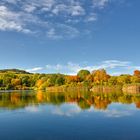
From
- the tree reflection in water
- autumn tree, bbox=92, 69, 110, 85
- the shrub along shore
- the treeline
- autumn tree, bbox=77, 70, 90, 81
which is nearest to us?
the tree reflection in water

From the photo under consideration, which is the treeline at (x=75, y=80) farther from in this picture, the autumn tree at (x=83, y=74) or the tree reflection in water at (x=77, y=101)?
the tree reflection in water at (x=77, y=101)

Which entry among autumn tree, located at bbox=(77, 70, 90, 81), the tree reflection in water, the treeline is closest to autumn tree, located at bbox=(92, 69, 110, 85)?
the treeline

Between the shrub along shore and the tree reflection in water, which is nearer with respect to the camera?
the tree reflection in water

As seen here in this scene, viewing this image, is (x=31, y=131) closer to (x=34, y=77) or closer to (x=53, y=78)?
(x=53, y=78)

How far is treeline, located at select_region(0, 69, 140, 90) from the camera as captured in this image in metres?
81.8

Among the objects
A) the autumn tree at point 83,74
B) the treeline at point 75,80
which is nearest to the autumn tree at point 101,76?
the treeline at point 75,80

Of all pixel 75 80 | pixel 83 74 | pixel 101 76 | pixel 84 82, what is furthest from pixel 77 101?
pixel 83 74

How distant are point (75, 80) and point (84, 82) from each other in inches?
592

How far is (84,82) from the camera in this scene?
88.4m

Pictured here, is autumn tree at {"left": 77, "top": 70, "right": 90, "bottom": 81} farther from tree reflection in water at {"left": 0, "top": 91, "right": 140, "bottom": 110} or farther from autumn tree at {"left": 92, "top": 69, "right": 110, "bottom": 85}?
tree reflection in water at {"left": 0, "top": 91, "right": 140, "bottom": 110}

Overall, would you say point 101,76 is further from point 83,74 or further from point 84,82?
point 83,74

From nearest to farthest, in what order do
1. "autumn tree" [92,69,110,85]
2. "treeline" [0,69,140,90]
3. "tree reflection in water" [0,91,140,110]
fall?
"tree reflection in water" [0,91,140,110] → "treeline" [0,69,140,90] → "autumn tree" [92,69,110,85]

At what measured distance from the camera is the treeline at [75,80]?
8181 centimetres

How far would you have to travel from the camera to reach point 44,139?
13805 mm
